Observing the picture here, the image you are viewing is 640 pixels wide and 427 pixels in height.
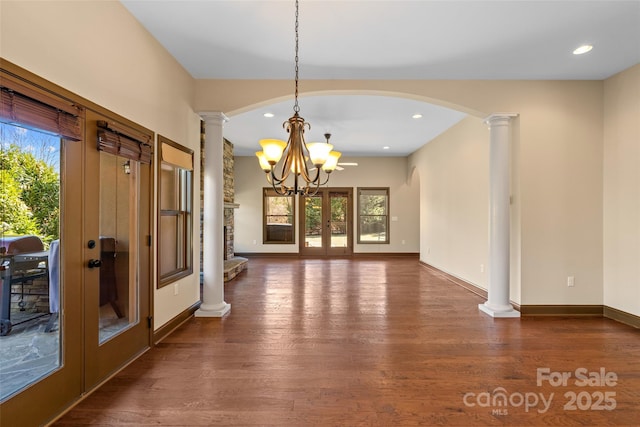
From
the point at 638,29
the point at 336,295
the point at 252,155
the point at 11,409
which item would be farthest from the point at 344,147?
the point at 11,409

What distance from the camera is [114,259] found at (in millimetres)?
2549

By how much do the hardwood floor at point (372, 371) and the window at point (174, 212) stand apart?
2.38 ft

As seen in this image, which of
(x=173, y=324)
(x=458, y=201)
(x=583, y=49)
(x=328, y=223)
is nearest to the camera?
(x=583, y=49)

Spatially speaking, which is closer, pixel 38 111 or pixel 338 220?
pixel 38 111

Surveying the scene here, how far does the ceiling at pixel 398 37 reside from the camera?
2609mm

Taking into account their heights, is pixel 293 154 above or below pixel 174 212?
above

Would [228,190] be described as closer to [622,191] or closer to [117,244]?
[117,244]

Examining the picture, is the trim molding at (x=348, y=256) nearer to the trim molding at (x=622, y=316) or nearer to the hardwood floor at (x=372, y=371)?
the hardwood floor at (x=372, y=371)

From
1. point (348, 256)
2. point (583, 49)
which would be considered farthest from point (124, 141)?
point (348, 256)

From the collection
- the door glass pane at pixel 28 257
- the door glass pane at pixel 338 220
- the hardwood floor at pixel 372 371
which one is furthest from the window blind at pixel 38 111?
the door glass pane at pixel 338 220

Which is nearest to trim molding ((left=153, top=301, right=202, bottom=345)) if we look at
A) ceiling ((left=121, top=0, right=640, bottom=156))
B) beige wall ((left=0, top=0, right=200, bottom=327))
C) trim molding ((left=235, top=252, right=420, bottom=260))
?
beige wall ((left=0, top=0, right=200, bottom=327))

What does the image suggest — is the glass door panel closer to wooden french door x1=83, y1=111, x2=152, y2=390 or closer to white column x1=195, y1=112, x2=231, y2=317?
white column x1=195, y1=112, x2=231, y2=317

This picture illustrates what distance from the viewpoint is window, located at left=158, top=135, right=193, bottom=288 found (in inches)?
128

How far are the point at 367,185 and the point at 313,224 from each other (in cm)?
204
